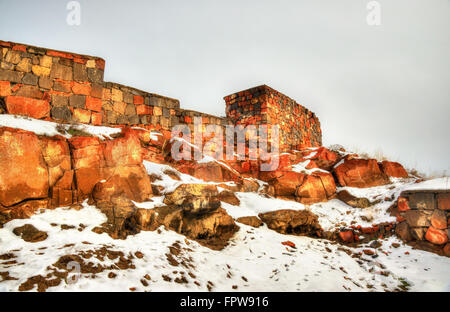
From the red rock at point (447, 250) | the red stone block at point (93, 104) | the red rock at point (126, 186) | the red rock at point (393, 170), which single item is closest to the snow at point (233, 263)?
the red rock at point (447, 250)

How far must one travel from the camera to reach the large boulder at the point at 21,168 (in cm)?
329

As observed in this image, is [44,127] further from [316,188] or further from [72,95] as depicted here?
[316,188]

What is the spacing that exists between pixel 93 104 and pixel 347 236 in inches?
275

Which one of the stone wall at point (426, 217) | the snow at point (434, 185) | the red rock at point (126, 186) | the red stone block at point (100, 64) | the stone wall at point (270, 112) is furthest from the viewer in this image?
the stone wall at point (270, 112)

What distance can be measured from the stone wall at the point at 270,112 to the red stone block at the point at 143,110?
Result: 3.58 meters

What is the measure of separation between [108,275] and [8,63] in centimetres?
519

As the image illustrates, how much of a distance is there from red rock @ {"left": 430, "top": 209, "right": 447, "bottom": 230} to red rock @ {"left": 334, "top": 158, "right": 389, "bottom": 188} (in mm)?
2264

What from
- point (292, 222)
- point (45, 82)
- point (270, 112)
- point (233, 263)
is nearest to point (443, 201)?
point (292, 222)

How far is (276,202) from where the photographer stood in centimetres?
641

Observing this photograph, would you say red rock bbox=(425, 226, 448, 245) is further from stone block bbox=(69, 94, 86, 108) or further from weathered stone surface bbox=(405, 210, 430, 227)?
stone block bbox=(69, 94, 86, 108)

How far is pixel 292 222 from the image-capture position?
580cm

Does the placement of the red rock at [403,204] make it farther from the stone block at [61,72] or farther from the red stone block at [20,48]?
the red stone block at [20,48]
